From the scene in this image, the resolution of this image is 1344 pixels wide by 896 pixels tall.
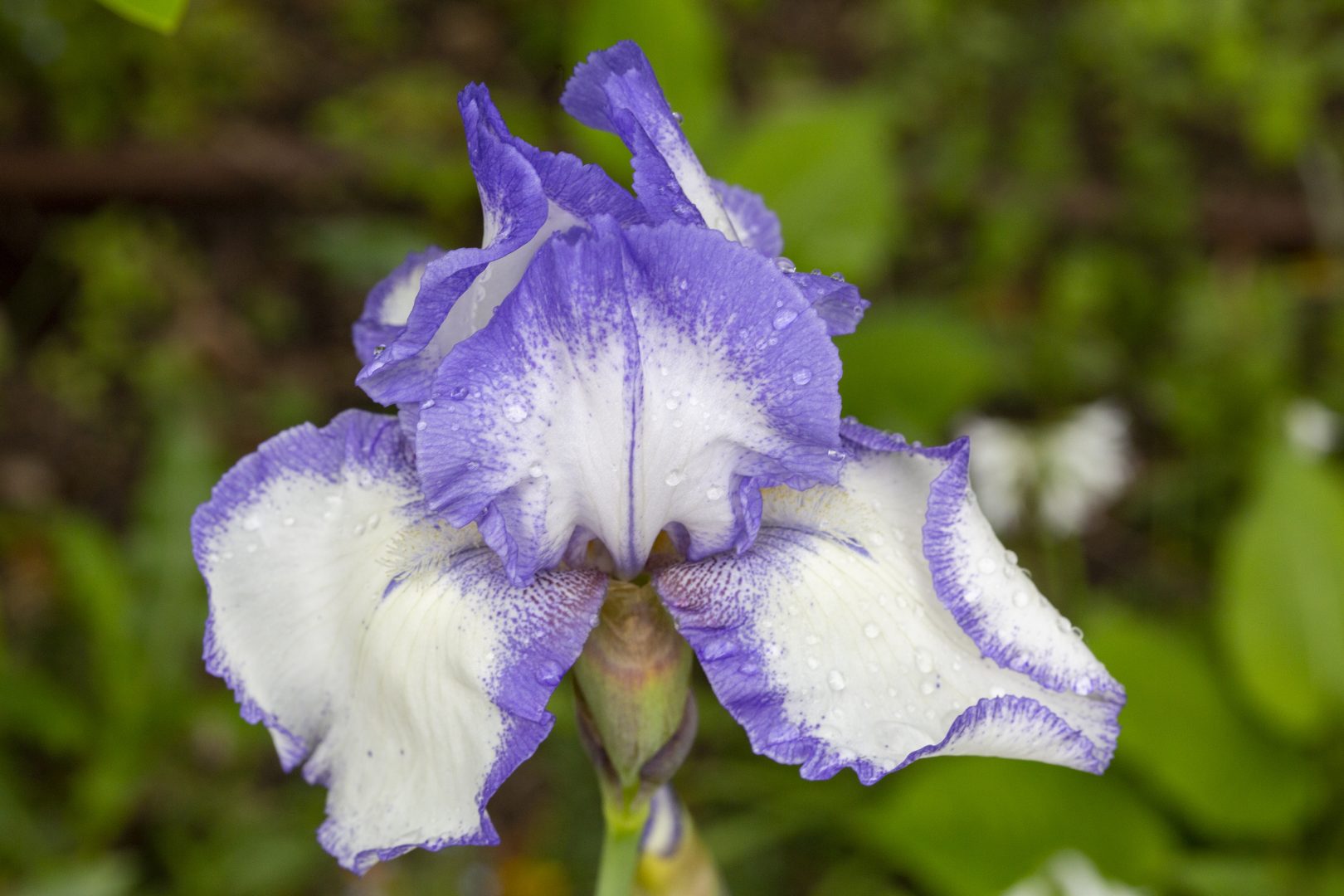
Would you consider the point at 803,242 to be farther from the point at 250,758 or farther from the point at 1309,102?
the point at 1309,102

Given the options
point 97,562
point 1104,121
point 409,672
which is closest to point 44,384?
point 97,562

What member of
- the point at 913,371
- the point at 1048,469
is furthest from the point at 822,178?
the point at 1048,469

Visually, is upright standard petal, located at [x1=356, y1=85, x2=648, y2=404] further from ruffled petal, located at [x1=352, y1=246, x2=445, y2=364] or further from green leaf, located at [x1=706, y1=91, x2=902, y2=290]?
green leaf, located at [x1=706, y1=91, x2=902, y2=290]

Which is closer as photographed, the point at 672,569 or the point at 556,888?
the point at 672,569

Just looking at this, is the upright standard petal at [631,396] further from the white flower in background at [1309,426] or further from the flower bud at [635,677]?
the white flower in background at [1309,426]

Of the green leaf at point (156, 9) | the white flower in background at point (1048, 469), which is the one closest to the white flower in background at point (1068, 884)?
the white flower in background at point (1048, 469)
